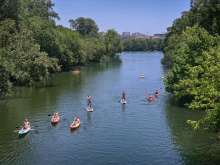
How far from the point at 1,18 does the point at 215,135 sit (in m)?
50.2

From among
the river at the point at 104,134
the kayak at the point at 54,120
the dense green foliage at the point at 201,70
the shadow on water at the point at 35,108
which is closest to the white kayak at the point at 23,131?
the shadow on water at the point at 35,108

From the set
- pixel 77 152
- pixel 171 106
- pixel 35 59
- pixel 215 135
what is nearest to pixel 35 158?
pixel 77 152

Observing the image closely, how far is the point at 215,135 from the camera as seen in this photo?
50.7 meters

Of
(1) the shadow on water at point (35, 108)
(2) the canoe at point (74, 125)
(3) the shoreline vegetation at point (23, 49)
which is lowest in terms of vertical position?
(1) the shadow on water at point (35, 108)

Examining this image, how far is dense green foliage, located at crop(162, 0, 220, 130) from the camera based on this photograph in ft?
115

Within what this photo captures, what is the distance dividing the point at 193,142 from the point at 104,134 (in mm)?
9732

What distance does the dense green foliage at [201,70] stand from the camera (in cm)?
3500

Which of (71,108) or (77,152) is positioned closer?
(77,152)

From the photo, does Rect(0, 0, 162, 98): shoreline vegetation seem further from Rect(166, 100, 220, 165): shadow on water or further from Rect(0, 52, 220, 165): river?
Rect(166, 100, 220, 165): shadow on water

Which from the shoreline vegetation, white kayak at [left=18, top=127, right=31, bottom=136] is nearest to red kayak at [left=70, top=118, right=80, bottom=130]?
white kayak at [left=18, top=127, right=31, bottom=136]

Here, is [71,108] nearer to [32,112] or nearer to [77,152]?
[32,112]

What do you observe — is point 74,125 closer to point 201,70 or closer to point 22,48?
point 201,70

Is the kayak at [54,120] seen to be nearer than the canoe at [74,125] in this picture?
No

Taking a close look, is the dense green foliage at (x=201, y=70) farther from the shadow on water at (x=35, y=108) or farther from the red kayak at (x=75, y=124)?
the shadow on water at (x=35, y=108)
